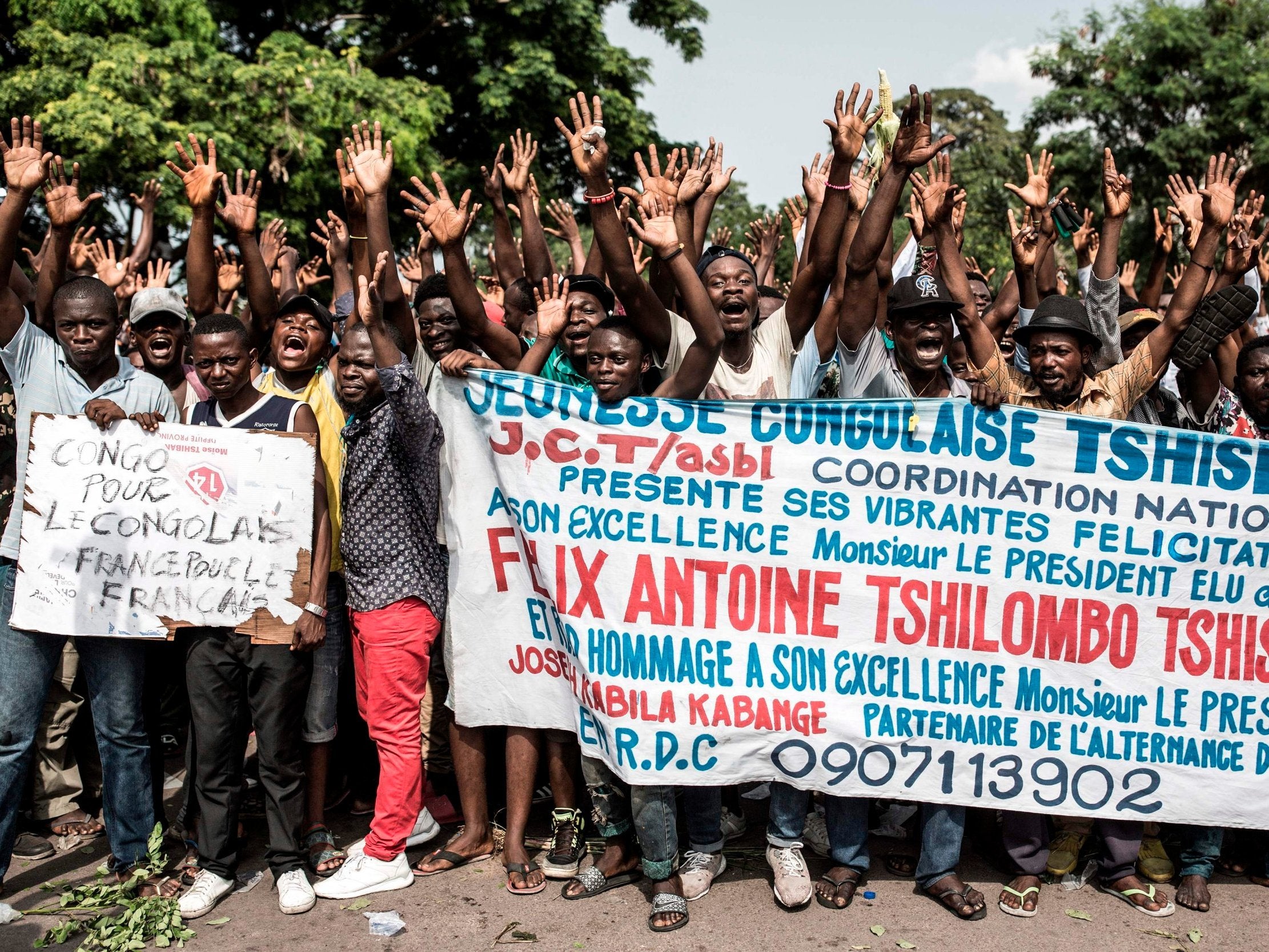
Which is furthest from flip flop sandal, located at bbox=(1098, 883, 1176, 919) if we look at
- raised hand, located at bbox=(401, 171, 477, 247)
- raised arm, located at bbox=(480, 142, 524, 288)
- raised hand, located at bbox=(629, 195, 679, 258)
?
raised arm, located at bbox=(480, 142, 524, 288)

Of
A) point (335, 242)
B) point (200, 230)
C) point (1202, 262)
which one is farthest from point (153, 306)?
point (1202, 262)

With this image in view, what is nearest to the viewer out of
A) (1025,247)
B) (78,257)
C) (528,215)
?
(1025,247)

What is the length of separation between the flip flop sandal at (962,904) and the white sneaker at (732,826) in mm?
954

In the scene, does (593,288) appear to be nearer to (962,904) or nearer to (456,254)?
(456,254)

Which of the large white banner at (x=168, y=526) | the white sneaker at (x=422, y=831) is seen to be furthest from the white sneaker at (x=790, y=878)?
the large white banner at (x=168, y=526)

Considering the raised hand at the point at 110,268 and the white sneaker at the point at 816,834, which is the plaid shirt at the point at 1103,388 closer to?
the white sneaker at the point at 816,834

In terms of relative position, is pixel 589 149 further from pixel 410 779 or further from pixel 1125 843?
pixel 1125 843

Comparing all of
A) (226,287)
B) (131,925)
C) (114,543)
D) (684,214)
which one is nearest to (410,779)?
(131,925)

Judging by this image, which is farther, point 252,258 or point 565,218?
point 565,218

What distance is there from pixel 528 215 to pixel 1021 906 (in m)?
4.13

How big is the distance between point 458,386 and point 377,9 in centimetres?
1636

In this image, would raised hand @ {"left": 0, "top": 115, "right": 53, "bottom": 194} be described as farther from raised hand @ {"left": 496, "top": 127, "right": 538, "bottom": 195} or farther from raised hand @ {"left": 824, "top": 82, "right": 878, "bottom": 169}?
raised hand @ {"left": 824, "top": 82, "right": 878, "bottom": 169}

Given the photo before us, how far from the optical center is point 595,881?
462 centimetres

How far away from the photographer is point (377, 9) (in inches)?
742
